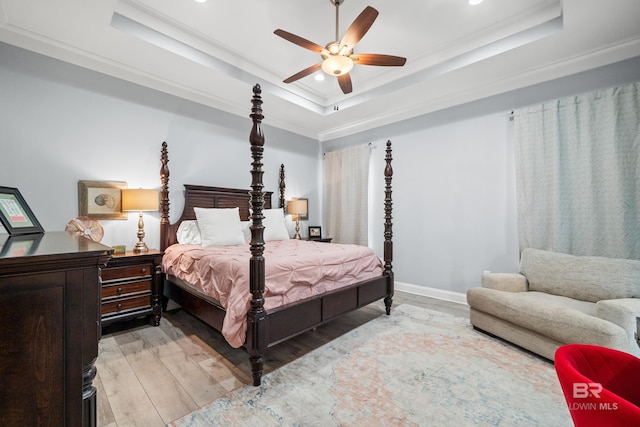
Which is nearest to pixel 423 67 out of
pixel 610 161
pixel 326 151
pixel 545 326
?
pixel 610 161

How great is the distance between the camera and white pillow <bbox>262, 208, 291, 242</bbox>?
160 inches

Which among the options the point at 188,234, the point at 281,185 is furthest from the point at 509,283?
the point at 188,234

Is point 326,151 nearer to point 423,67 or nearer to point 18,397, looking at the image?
point 423,67

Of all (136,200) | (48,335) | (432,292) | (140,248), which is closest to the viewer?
(48,335)

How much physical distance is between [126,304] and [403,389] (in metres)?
2.67

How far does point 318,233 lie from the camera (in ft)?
16.9

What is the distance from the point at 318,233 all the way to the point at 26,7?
14.0ft

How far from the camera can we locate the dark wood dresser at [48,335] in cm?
67

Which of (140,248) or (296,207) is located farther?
(296,207)

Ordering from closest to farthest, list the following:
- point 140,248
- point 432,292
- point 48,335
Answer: point 48,335, point 140,248, point 432,292

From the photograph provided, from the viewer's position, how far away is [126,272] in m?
2.77

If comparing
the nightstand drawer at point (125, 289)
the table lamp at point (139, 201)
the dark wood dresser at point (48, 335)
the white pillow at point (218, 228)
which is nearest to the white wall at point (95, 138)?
the table lamp at point (139, 201)

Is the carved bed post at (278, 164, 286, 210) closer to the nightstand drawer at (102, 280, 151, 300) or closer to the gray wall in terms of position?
the gray wall

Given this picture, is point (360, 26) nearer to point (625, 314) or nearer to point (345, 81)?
point (345, 81)
